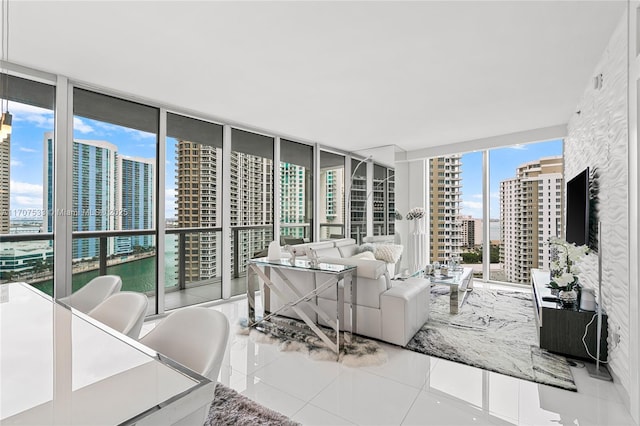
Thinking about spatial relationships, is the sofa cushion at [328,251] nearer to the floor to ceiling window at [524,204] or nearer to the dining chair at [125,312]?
the floor to ceiling window at [524,204]

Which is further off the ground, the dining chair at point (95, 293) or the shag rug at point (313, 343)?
the dining chair at point (95, 293)

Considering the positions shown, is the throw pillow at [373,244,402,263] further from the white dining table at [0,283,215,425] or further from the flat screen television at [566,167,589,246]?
the white dining table at [0,283,215,425]

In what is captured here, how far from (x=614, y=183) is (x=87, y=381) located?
3.23 meters

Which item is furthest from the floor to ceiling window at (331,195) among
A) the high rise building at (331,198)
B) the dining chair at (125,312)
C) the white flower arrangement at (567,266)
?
the dining chair at (125,312)

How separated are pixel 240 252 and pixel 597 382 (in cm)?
404

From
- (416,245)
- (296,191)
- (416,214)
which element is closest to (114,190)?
(296,191)

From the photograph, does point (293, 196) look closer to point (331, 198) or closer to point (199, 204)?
point (331, 198)

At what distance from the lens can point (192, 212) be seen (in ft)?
13.2

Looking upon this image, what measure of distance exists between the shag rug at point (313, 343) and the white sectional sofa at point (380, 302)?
0.16 m

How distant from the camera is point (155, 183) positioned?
3656 millimetres

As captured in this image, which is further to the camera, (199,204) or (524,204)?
(524,204)

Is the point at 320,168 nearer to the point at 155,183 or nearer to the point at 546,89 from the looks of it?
the point at 155,183

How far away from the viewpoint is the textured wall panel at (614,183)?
2.08 metres

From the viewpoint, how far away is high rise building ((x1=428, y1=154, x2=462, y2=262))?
616 centimetres
